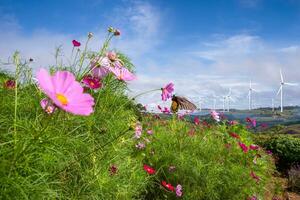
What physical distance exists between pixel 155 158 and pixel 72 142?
248cm

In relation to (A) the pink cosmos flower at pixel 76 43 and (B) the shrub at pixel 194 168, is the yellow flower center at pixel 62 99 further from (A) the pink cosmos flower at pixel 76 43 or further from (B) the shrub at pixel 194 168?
(B) the shrub at pixel 194 168

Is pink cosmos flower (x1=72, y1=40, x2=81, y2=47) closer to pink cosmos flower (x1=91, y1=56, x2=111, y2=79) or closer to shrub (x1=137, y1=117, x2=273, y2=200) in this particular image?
pink cosmos flower (x1=91, y1=56, x2=111, y2=79)

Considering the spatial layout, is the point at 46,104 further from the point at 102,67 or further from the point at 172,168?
the point at 172,168

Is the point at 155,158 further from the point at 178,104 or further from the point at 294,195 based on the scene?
the point at 294,195

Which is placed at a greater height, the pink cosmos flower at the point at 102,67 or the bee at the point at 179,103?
the pink cosmos flower at the point at 102,67

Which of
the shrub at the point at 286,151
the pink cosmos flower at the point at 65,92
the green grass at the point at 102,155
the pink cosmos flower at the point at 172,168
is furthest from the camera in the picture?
the shrub at the point at 286,151

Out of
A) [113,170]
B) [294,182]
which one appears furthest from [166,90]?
[294,182]

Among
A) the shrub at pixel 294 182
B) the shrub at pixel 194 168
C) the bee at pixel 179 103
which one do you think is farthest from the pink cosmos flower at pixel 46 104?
the shrub at pixel 294 182

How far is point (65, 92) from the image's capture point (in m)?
1.25

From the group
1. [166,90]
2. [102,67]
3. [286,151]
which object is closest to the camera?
[102,67]

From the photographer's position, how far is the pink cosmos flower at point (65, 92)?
1.15m

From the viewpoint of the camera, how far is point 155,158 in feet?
16.3

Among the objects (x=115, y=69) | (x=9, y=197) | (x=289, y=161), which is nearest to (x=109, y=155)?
(x=115, y=69)

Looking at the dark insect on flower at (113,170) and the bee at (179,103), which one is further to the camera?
the bee at (179,103)
